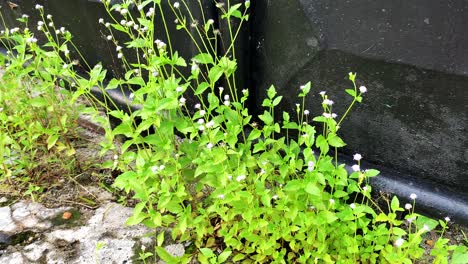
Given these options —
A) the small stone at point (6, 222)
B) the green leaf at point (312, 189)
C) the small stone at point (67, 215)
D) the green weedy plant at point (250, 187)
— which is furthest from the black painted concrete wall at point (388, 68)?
the small stone at point (6, 222)

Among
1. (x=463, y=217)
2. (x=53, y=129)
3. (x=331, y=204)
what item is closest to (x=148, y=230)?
(x=53, y=129)

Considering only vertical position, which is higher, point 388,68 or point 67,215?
point 388,68

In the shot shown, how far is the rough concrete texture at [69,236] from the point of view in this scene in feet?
6.44

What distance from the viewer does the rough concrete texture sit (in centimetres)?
196

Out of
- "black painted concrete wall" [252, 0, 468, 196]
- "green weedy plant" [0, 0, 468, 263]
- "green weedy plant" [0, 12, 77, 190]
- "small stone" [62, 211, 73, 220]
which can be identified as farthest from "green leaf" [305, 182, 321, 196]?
"green weedy plant" [0, 12, 77, 190]

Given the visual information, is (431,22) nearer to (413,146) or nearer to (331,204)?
(413,146)

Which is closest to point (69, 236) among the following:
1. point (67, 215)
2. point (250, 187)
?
point (67, 215)

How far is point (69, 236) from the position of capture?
2070mm

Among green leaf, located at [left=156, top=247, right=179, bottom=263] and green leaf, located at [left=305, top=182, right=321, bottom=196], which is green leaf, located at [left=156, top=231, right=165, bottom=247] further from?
green leaf, located at [left=305, top=182, right=321, bottom=196]

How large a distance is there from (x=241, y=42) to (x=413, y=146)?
95 centimetres

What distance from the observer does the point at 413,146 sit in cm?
196

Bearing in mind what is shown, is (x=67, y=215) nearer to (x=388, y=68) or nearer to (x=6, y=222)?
(x=6, y=222)

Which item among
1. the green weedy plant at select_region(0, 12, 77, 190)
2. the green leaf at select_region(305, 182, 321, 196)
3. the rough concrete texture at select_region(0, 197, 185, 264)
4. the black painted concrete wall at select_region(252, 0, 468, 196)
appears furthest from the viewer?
the green weedy plant at select_region(0, 12, 77, 190)

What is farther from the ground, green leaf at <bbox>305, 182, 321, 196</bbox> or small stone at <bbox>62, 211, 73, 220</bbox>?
green leaf at <bbox>305, 182, 321, 196</bbox>
